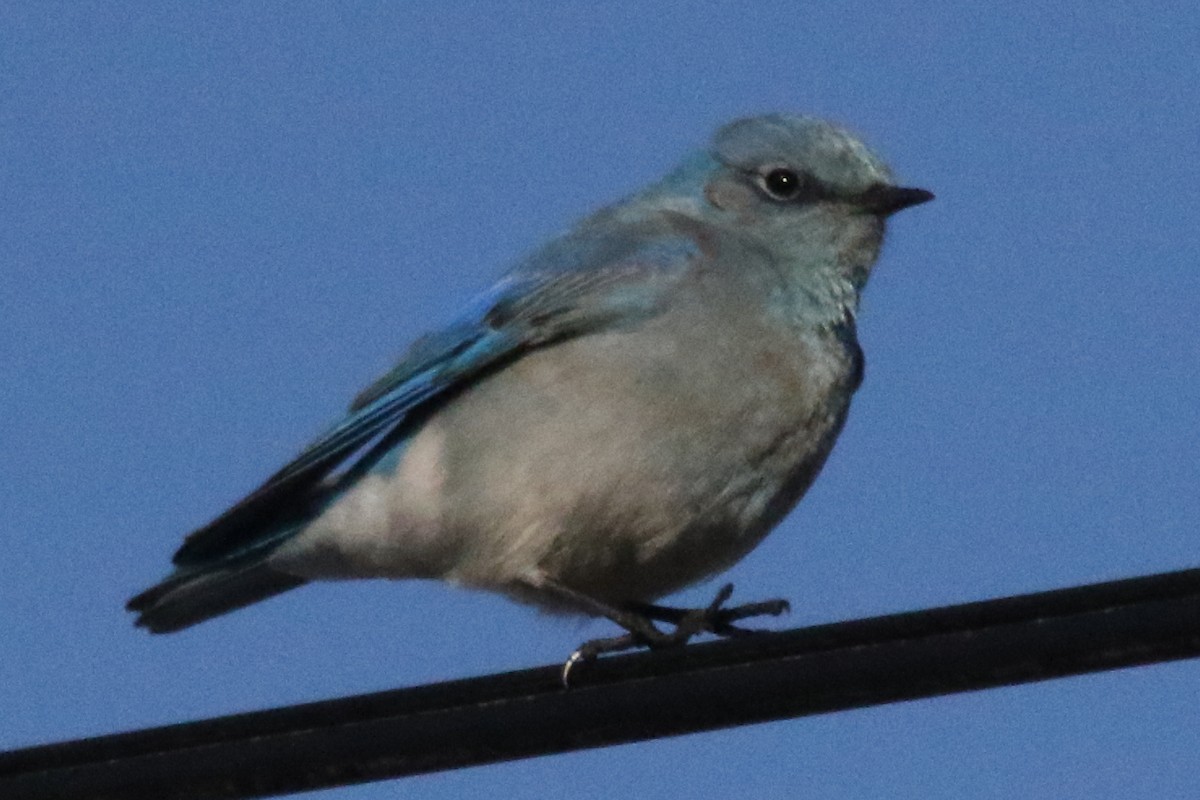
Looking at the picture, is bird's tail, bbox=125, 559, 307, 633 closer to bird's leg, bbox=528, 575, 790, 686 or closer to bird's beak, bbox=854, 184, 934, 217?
bird's leg, bbox=528, 575, 790, 686

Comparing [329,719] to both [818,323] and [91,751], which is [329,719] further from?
[818,323]

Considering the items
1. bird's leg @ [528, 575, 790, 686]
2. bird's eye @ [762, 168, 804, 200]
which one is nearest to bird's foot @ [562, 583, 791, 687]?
bird's leg @ [528, 575, 790, 686]

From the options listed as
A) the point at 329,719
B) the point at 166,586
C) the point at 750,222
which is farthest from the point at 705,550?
the point at 329,719

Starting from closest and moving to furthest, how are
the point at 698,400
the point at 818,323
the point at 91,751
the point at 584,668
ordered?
1. the point at 91,751
2. the point at 584,668
3. the point at 698,400
4. the point at 818,323

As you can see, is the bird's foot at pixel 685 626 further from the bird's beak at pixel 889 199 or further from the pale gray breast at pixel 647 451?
the bird's beak at pixel 889 199

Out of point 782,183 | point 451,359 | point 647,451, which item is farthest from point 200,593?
point 782,183

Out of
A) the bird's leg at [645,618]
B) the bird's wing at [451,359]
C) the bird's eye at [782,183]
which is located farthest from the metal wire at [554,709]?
the bird's eye at [782,183]

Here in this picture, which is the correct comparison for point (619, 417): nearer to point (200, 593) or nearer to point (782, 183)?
point (782, 183)
